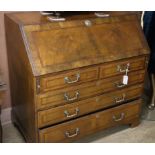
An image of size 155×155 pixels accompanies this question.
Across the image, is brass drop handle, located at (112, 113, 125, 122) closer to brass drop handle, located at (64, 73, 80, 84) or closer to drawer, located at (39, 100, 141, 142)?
drawer, located at (39, 100, 141, 142)

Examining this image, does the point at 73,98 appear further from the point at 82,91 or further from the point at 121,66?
the point at 121,66

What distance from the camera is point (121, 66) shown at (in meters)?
1.72

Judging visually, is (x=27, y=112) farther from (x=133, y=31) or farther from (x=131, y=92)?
(x=133, y=31)

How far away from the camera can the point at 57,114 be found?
159 centimetres

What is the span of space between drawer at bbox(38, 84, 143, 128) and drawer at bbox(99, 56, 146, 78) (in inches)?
6.6

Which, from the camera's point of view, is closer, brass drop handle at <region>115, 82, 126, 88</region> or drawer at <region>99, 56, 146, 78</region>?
drawer at <region>99, 56, 146, 78</region>

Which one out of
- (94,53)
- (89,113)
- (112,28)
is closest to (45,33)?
(94,53)

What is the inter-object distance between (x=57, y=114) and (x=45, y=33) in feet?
1.79

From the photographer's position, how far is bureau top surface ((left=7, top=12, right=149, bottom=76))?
142cm

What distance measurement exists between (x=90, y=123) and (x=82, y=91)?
0.30 meters

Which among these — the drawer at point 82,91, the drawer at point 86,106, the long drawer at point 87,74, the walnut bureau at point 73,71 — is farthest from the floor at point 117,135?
the long drawer at point 87,74

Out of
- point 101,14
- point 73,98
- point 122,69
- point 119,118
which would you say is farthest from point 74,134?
point 101,14

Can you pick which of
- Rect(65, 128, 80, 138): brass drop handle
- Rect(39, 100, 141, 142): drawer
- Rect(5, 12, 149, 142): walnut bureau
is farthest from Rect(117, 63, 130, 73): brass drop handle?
Rect(65, 128, 80, 138): brass drop handle

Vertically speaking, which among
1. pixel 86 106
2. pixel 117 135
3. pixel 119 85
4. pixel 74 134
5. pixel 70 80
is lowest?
pixel 117 135
